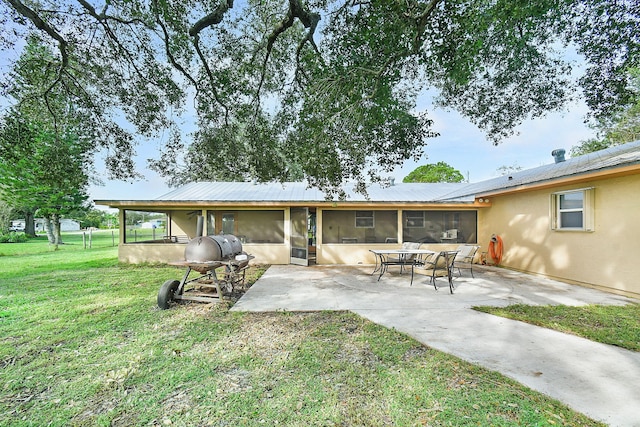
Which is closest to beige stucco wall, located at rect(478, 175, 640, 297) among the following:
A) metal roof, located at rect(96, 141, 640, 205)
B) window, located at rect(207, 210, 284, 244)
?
metal roof, located at rect(96, 141, 640, 205)

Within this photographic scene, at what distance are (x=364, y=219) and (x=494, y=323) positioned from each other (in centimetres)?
805

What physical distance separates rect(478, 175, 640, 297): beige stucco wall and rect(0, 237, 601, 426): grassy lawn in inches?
221

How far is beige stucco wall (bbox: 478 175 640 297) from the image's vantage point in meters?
→ 5.91

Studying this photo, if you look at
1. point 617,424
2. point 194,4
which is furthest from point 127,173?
point 617,424

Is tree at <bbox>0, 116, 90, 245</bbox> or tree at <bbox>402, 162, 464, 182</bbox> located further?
tree at <bbox>402, 162, 464, 182</bbox>

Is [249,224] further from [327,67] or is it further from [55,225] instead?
[55,225]

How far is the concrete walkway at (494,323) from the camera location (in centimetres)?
262

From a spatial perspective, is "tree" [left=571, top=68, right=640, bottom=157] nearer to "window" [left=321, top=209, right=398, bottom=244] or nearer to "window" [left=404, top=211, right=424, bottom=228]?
"window" [left=404, top=211, right=424, bottom=228]

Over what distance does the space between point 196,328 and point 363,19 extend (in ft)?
19.7

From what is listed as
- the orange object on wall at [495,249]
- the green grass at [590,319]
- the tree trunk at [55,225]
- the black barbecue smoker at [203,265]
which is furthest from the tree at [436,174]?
the tree trunk at [55,225]

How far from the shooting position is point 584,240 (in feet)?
22.4

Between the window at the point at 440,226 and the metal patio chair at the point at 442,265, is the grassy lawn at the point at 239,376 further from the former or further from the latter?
the window at the point at 440,226

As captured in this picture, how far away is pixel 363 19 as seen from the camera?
537 cm

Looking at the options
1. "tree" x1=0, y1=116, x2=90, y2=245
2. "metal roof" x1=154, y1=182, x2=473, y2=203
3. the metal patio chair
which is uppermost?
"tree" x1=0, y1=116, x2=90, y2=245
